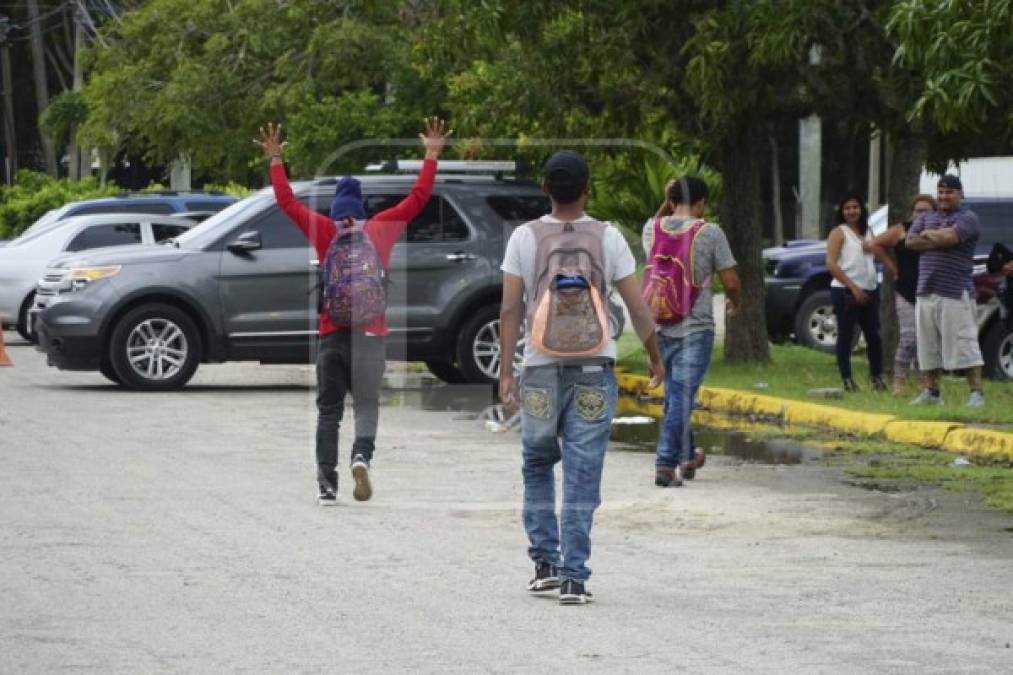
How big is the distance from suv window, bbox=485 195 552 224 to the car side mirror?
2130mm

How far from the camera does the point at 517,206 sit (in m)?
20.6

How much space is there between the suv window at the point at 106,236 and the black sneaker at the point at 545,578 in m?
19.1

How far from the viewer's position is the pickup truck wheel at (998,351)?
68.6 feet

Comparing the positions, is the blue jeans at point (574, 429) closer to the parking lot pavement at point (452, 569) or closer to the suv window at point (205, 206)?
the parking lot pavement at point (452, 569)

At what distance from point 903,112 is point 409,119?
14578 millimetres

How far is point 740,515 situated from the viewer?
11719mm

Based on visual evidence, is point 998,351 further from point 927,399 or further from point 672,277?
point 672,277

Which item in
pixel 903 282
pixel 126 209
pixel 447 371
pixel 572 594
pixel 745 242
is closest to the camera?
pixel 572 594

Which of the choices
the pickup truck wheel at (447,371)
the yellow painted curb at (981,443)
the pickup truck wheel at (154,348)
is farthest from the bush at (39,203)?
the yellow painted curb at (981,443)

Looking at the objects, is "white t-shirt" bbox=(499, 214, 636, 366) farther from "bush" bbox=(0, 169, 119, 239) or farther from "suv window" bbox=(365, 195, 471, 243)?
"bush" bbox=(0, 169, 119, 239)

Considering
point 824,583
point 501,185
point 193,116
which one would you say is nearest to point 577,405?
point 824,583

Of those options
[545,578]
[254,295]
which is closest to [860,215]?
[254,295]

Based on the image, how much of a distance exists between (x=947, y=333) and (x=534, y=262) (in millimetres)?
8574

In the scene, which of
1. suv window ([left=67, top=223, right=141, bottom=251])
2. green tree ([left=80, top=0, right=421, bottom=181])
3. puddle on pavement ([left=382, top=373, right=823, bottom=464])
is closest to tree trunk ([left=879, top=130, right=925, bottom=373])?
puddle on pavement ([left=382, top=373, right=823, bottom=464])
